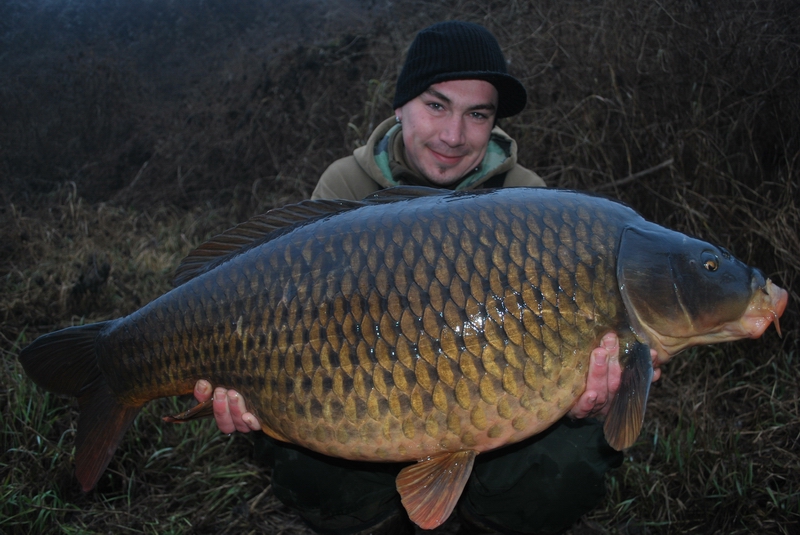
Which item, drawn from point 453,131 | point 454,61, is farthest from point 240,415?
point 454,61

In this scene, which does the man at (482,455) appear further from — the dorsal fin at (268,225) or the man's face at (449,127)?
the dorsal fin at (268,225)

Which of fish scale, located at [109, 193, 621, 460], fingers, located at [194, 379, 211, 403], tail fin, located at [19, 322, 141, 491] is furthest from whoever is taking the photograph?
tail fin, located at [19, 322, 141, 491]

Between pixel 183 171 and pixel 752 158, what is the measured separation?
11.9ft

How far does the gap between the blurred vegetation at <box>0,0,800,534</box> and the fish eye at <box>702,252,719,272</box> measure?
0.95 meters

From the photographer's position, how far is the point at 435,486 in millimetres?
1458

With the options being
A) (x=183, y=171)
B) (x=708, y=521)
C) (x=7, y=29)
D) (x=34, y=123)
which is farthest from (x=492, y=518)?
(x=7, y=29)

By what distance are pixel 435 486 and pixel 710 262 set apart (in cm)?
76

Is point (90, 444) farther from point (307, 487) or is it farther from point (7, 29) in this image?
point (7, 29)

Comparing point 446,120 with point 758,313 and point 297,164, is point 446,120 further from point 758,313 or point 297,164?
point 297,164

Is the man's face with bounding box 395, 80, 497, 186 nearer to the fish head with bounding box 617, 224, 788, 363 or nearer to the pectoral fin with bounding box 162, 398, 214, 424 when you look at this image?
the fish head with bounding box 617, 224, 788, 363

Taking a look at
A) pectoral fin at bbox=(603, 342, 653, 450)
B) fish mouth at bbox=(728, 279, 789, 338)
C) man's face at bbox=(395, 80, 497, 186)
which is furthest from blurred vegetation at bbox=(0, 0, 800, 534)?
man's face at bbox=(395, 80, 497, 186)

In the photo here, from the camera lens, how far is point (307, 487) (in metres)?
1.87

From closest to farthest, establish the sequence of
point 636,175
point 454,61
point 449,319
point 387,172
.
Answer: point 449,319
point 454,61
point 387,172
point 636,175

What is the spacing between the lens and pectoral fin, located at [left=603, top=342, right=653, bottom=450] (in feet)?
4.51
